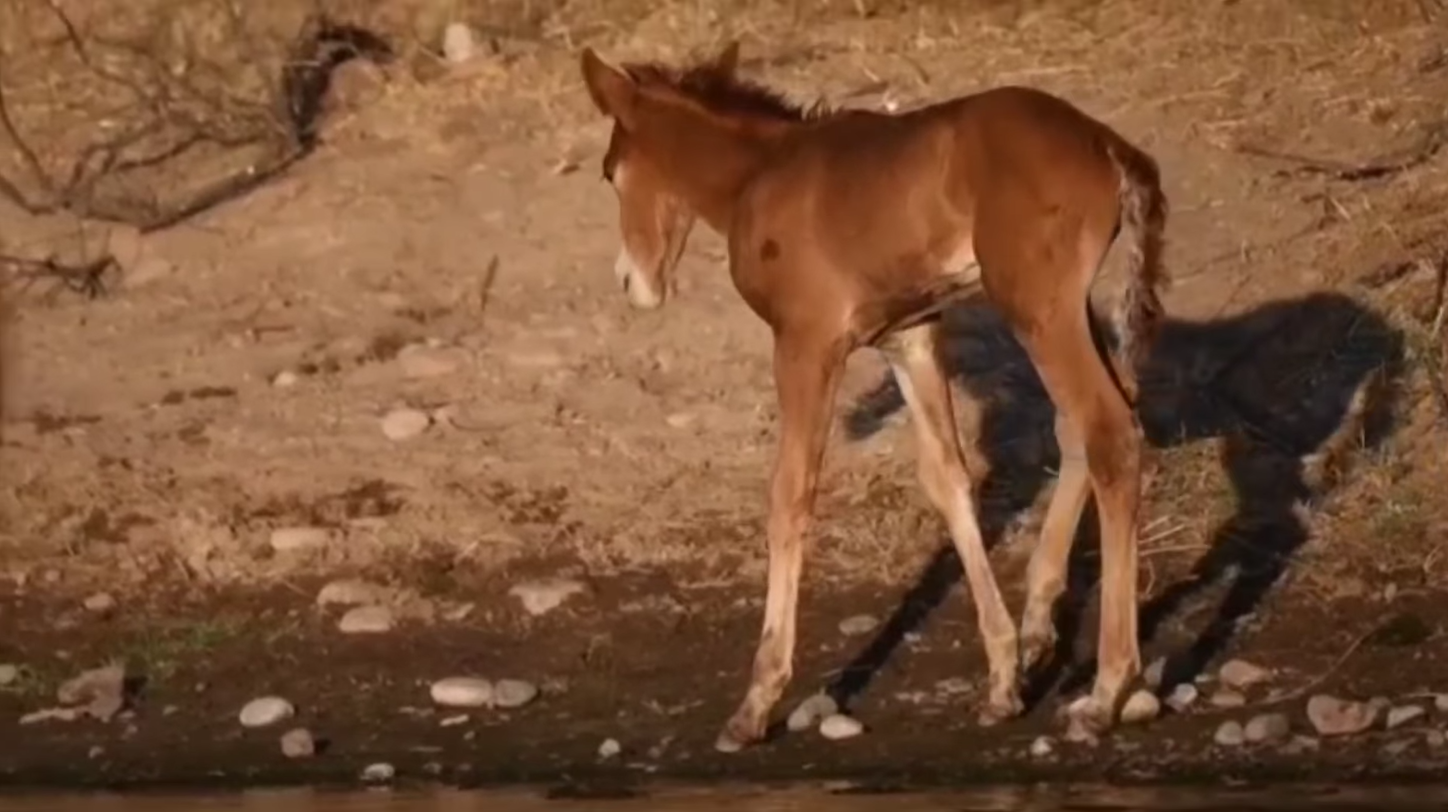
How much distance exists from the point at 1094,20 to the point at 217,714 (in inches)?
233

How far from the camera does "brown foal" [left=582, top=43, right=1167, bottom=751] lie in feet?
27.2

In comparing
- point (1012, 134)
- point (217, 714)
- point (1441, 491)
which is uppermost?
point (1012, 134)

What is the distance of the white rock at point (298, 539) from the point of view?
415 inches

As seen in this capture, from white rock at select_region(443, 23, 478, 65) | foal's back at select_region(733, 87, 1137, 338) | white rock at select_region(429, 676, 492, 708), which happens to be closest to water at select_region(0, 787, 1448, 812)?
white rock at select_region(429, 676, 492, 708)

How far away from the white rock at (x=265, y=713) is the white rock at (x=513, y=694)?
603mm

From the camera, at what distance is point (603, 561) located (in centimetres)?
1026

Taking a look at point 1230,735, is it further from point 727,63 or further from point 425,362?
point 425,362

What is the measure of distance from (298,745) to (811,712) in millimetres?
1442

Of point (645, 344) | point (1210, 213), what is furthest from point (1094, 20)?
point (645, 344)

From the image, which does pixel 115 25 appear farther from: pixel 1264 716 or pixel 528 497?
pixel 1264 716

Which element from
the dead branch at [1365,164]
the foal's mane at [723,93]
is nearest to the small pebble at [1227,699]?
the foal's mane at [723,93]

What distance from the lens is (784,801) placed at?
26.5 ft

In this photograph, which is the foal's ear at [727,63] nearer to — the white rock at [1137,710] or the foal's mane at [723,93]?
the foal's mane at [723,93]

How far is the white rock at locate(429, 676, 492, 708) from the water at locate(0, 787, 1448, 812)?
71 cm
